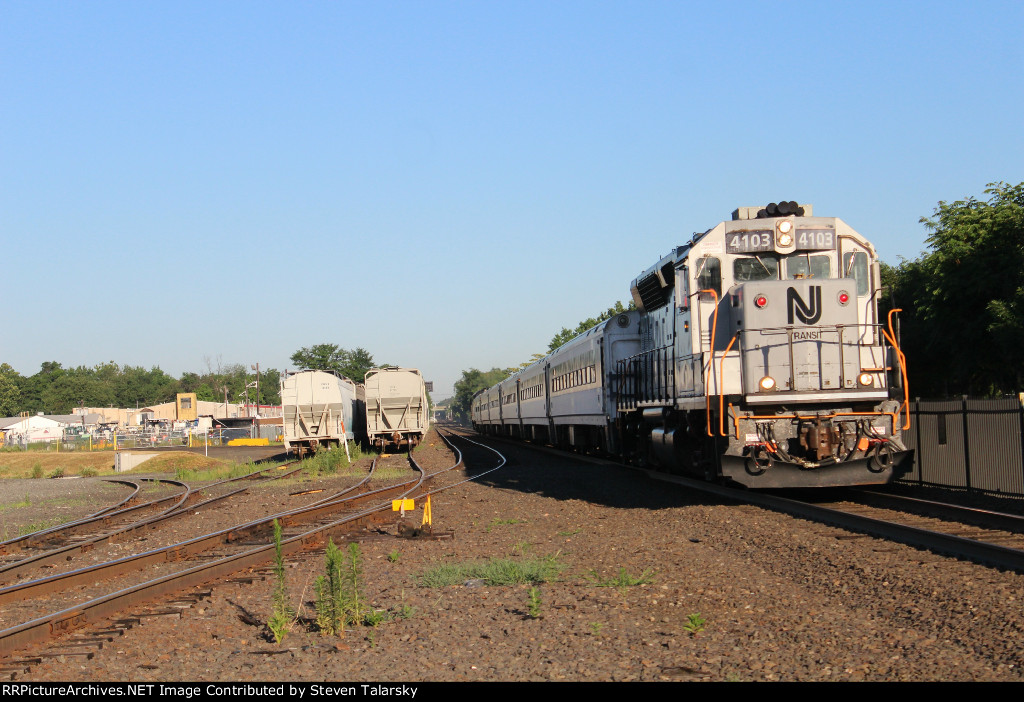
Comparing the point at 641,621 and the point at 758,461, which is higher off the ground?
the point at 758,461

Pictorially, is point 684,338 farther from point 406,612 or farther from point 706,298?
point 406,612

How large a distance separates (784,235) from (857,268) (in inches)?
43.7

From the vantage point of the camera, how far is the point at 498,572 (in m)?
8.09

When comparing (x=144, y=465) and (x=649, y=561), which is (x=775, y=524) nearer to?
(x=649, y=561)

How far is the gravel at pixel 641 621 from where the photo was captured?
16.6 ft

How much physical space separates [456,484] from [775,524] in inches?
353

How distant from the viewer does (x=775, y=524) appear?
10203mm

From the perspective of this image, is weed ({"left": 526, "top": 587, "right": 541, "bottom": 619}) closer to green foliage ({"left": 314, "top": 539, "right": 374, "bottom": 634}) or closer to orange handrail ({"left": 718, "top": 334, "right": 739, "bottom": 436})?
green foliage ({"left": 314, "top": 539, "right": 374, "bottom": 634})

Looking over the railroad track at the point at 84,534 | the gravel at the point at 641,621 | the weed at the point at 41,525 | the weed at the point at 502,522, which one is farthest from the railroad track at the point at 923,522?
the weed at the point at 41,525

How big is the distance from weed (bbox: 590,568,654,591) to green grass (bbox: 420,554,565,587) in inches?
19.7

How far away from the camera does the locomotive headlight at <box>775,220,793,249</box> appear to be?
11797mm

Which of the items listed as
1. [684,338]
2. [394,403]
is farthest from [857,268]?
[394,403]

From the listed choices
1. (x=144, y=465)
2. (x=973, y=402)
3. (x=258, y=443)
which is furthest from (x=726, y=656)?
(x=258, y=443)
